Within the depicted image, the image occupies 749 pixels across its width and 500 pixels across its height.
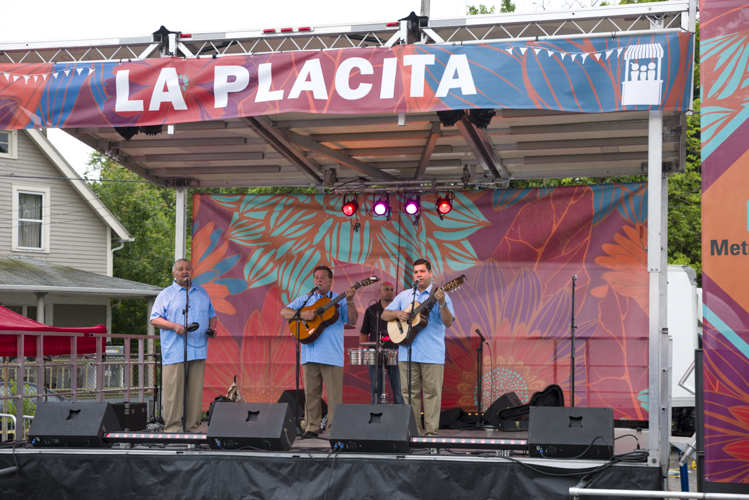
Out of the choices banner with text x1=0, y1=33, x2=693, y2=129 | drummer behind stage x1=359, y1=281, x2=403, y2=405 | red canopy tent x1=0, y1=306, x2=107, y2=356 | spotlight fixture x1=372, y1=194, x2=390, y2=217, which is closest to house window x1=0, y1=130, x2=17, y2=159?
red canopy tent x1=0, y1=306, x2=107, y2=356

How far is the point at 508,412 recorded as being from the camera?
814 centimetres

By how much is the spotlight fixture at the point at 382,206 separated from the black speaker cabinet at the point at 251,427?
12.3 feet

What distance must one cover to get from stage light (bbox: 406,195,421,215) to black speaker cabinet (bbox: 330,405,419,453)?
3.78 metres

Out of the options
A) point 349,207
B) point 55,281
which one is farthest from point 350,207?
point 55,281

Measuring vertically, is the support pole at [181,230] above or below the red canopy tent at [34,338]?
above

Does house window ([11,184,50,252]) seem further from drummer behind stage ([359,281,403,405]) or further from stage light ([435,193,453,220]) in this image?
stage light ([435,193,453,220])

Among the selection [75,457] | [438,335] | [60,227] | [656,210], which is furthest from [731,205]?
[60,227]

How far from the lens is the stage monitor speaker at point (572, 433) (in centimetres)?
523

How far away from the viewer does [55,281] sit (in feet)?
61.5

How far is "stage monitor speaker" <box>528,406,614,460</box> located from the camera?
523 centimetres

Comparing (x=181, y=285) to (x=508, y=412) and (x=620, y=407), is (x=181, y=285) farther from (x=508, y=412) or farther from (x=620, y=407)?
(x=620, y=407)

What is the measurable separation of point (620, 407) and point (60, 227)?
17.1 meters

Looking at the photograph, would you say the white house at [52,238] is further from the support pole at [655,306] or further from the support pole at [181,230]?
the support pole at [655,306]

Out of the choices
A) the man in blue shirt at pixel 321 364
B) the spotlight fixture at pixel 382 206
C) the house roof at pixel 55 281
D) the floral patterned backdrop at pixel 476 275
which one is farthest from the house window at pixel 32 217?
the man in blue shirt at pixel 321 364
